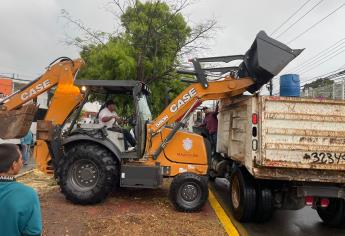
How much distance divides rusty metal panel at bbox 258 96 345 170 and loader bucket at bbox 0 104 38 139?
4397mm

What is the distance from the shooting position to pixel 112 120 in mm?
8594

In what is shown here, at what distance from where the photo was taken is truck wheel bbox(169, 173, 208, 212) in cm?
782

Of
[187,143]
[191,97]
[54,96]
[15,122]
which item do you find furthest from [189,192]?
[15,122]

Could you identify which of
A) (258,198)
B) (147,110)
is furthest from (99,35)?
(258,198)

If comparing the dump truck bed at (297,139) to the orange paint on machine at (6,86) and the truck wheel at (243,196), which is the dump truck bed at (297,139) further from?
the orange paint on machine at (6,86)

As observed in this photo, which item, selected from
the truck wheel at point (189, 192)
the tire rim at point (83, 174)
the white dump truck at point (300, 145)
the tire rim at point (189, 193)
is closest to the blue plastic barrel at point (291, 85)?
the white dump truck at point (300, 145)

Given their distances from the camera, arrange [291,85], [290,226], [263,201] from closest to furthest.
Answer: [263,201] → [291,85] → [290,226]

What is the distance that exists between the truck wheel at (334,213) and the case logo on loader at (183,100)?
3328 mm

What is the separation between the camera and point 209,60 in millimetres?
8352

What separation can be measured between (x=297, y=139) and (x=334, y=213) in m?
2.04

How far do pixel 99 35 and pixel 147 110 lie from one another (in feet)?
32.8

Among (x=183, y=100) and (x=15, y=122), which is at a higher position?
(x=183, y=100)

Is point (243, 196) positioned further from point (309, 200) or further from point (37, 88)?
point (37, 88)

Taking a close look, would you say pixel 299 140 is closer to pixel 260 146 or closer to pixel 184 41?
pixel 260 146
